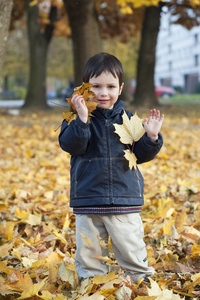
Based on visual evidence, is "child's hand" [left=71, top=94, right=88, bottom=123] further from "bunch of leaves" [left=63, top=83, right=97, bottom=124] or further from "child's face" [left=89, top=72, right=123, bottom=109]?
"child's face" [left=89, top=72, right=123, bottom=109]

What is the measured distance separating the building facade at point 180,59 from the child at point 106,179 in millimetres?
42546

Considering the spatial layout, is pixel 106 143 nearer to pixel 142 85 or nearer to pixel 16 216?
pixel 16 216

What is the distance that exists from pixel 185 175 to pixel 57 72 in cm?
3231

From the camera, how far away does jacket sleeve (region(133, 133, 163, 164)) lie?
2.16 m

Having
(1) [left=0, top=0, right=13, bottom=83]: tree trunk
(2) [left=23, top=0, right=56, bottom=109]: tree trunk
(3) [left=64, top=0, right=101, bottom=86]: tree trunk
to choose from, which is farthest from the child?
(2) [left=23, top=0, right=56, bottom=109]: tree trunk

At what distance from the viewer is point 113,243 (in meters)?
2.21

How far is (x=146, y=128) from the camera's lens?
2168 millimetres

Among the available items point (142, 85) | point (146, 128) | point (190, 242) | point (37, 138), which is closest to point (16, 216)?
point (190, 242)

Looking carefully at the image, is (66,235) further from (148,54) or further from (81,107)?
(148,54)

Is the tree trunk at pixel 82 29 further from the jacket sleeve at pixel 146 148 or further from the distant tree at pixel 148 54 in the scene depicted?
the jacket sleeve at pixel 146 148

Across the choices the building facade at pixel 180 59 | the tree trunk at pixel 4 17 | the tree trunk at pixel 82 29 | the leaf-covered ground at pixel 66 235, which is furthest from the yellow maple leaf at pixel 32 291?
the building facade at pixel 180 59

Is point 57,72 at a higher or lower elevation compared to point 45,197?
higher

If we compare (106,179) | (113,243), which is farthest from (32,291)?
(106,179)

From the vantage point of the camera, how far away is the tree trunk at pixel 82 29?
814 centimetres
